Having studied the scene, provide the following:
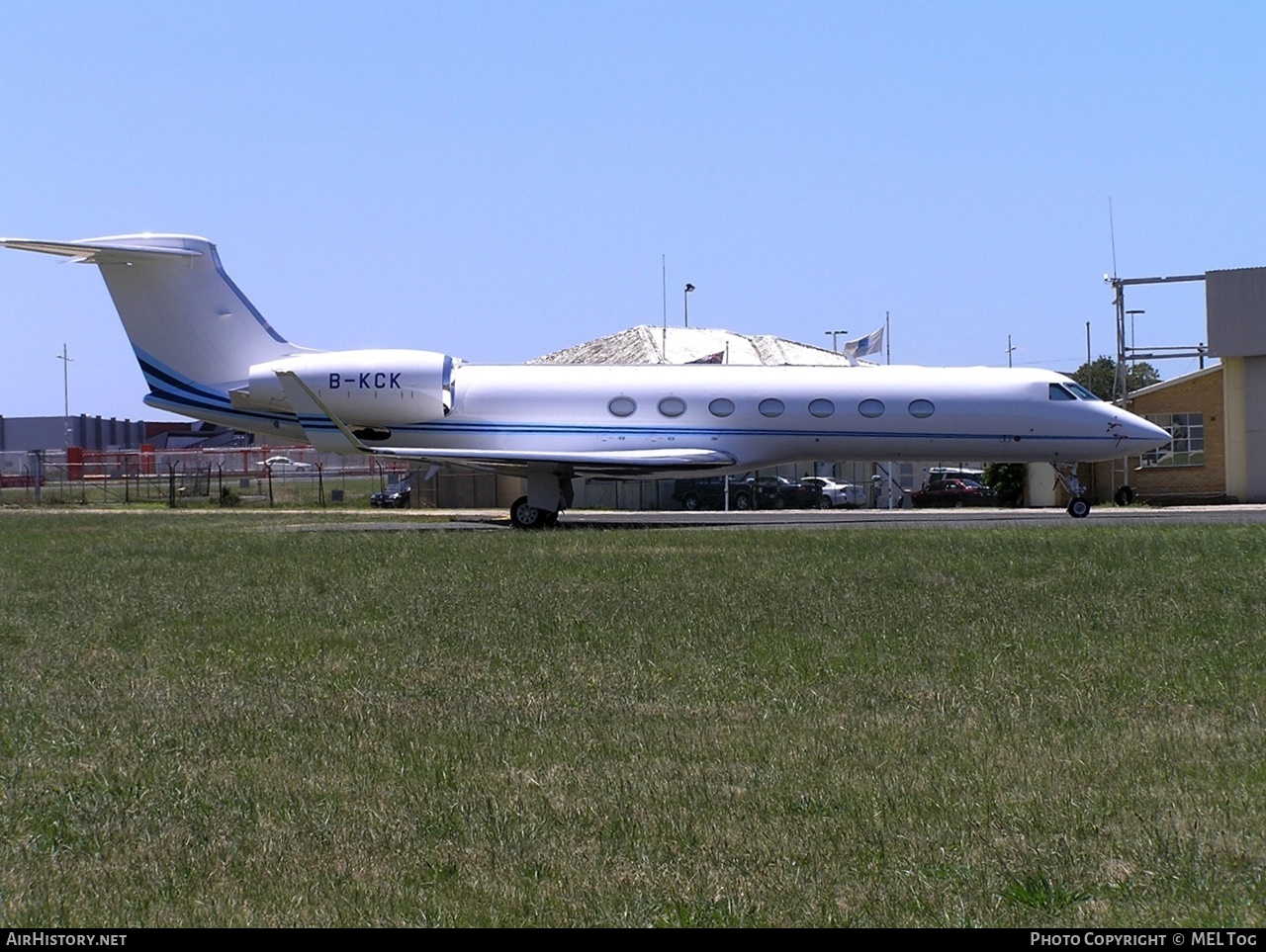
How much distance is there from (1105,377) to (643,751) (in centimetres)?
9013

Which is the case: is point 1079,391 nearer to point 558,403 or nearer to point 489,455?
point 558,403

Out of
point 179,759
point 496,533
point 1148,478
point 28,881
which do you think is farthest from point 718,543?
point 1148,478

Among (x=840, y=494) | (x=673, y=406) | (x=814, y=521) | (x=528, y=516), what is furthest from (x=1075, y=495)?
(x=840, y=494)

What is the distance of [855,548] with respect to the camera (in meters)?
17.3

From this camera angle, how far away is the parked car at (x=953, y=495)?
4219 cm

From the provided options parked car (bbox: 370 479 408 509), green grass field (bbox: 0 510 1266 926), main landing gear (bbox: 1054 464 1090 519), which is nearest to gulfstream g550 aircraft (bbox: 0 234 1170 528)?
main landing gear (bbox: 1054 464 1090 519)

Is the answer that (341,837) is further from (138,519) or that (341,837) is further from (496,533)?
(138,519)

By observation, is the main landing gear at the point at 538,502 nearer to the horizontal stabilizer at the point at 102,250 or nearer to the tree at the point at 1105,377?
the horizontal stabilizer at the point at 102,250

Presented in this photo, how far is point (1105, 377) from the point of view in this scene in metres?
91.4

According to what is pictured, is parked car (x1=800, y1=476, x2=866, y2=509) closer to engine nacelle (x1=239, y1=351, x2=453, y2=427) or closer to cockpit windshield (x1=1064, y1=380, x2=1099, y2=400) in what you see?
cockpit windshield (x1=1064, y1=380, x2=1099, y2=400)

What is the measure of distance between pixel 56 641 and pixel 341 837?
5.94 metres

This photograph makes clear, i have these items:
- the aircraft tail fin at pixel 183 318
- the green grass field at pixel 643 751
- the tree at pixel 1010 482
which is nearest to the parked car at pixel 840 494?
the tree at pixel 1010 482

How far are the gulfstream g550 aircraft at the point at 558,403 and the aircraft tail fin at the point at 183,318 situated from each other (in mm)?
26

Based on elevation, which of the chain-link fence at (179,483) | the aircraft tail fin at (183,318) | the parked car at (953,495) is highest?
the aircraft tail fin at (183,318)
